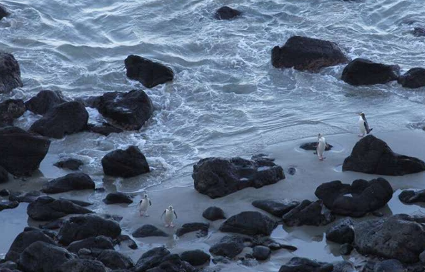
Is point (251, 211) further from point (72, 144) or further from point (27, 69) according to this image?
point (27, 69)

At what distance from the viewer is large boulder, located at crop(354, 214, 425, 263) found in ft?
46.3

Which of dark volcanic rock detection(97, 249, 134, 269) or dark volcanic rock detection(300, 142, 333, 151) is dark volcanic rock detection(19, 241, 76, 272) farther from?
dark volcanic rock detection(300, 142, 333, 151)

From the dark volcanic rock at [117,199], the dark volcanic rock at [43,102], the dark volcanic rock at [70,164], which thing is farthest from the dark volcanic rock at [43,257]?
the dark volcanic rock at [43,102]

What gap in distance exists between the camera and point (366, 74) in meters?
24.0

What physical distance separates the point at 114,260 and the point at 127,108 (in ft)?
26.2

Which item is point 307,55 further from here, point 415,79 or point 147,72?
point 147,72

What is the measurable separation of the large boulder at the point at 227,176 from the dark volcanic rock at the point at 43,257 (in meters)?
3.91

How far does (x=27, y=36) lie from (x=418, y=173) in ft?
53.1

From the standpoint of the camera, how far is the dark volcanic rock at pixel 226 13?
31.5 m

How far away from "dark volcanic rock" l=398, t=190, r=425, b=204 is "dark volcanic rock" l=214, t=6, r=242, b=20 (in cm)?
1604

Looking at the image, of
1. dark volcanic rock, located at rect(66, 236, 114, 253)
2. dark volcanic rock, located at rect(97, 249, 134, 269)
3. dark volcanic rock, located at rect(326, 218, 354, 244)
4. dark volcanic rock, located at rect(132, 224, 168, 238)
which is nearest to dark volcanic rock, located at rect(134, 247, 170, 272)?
dark volcanic rock, located at rect(97, 249, 134, 269)

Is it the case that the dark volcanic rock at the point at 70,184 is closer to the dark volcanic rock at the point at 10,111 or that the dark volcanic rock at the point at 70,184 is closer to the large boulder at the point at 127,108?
the large boulder at the point at 127,108

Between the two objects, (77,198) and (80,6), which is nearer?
(77,198)

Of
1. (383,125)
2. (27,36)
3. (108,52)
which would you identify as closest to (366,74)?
(383,125)
